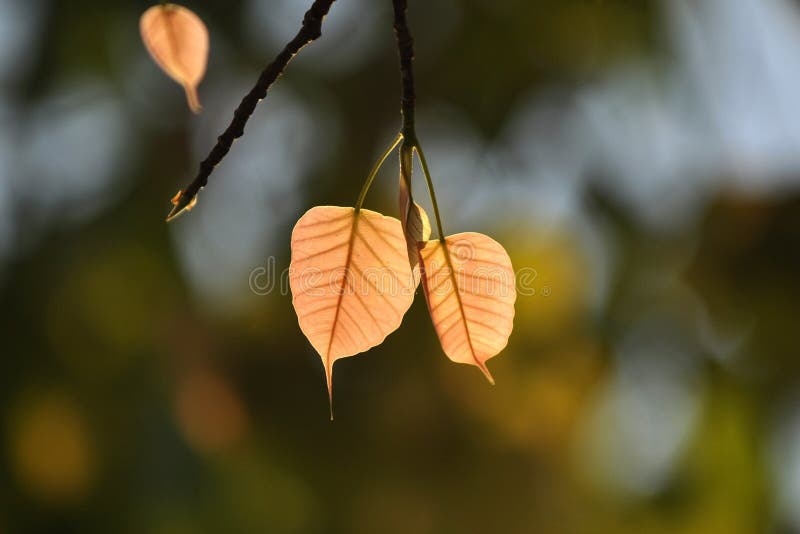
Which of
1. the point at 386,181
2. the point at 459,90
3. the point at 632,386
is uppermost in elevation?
the point at 459,90

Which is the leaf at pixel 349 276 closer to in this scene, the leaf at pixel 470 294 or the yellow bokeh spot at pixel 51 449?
the leaf at pixel 470 294

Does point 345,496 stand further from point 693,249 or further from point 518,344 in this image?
point 693,249

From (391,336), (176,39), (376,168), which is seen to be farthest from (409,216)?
(391,336)

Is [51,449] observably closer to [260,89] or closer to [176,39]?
[176,39]

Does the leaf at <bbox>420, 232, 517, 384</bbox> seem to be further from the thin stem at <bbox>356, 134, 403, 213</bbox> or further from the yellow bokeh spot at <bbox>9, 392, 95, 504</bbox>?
the yellow bokeh spot at <bbox>9, 392, 95, 504</bbox>

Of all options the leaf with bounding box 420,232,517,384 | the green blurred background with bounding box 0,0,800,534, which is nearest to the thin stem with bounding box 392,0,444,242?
the leaf with bounding box 420,232,517,384

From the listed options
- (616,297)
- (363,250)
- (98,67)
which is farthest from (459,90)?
(363,250)

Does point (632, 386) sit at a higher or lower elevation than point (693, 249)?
lower
